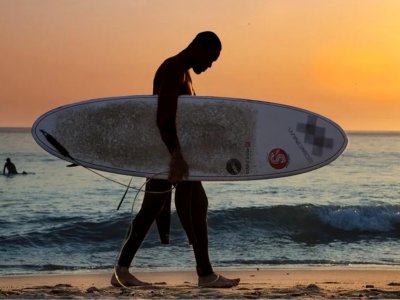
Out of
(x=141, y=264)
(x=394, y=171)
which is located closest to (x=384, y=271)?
(x=141, y=264)

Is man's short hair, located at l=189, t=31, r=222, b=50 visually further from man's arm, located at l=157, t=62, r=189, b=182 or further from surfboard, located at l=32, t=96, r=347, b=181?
surfboard, located at l=32, t=96, r=347, b=181

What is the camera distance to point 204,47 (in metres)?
5.00

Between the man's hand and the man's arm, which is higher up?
the man's arm

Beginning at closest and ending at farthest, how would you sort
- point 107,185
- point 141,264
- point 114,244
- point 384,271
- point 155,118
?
point 155,118, point 384,271, point 141,264, point 114,244, point 107,185

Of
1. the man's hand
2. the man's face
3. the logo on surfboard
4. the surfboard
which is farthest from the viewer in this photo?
the logo on surfboard

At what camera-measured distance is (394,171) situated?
115 feet

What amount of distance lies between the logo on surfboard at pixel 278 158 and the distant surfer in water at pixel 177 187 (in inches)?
25.2

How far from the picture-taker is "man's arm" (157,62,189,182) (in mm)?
4910

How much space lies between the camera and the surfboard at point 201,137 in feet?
17.7

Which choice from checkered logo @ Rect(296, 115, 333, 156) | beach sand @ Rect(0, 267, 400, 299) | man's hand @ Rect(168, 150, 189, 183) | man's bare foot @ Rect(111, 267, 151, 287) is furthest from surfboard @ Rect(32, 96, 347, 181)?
beach sand @ Rect(0, 267, 400, 299)

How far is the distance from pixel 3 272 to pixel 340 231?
5517 millimetres

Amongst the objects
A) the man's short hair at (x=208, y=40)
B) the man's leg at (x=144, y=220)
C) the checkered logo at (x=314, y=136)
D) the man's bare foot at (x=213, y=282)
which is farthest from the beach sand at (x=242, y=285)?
the man's short hair at (x=208, y=40)

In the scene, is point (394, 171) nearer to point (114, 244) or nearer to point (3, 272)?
point (114, 244)

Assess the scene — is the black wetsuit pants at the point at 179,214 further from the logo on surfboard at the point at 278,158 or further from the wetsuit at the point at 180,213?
the logo on surfboard at the point at 278,158
